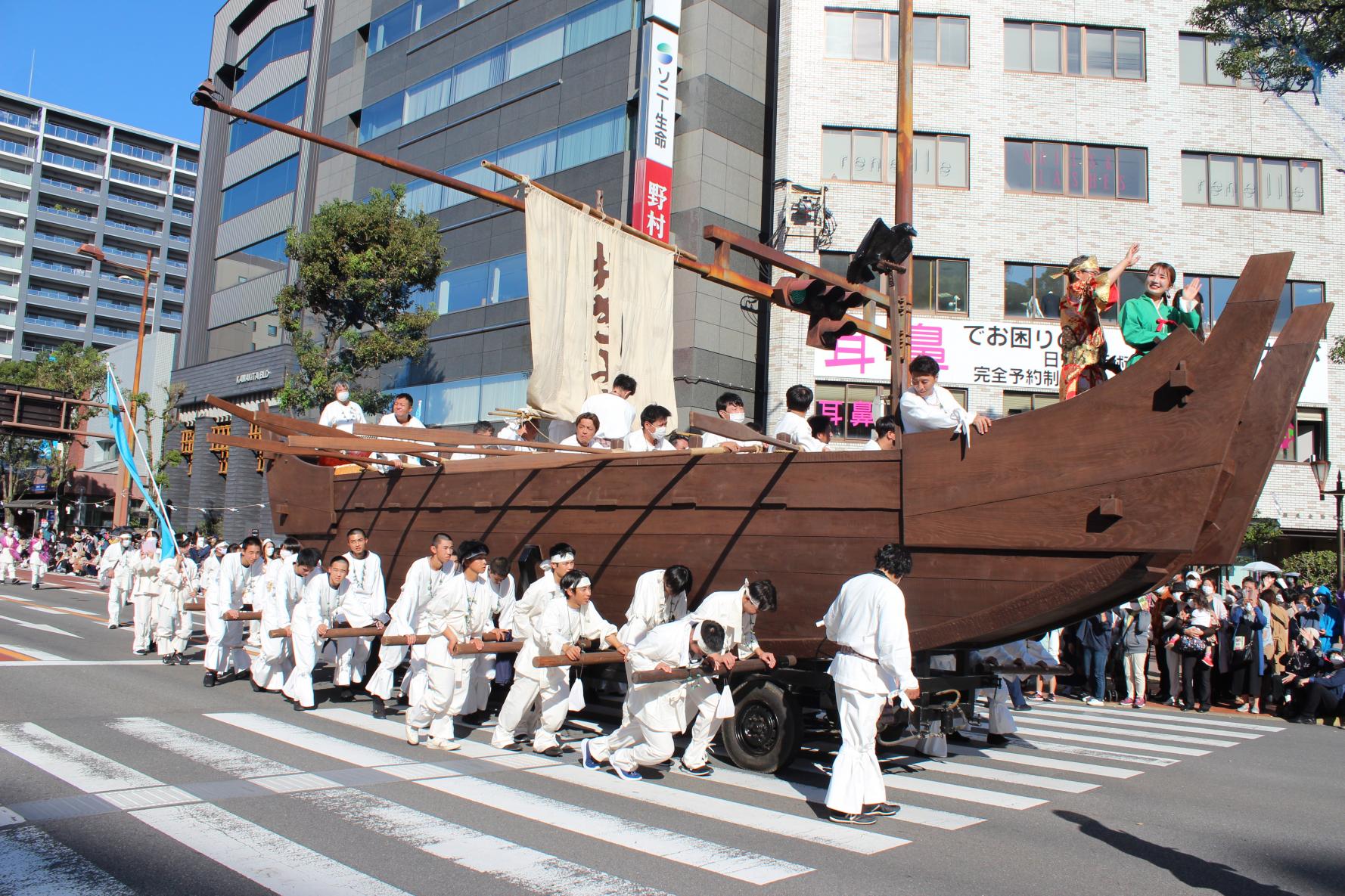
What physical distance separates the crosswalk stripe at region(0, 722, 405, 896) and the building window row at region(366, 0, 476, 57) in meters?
27.2

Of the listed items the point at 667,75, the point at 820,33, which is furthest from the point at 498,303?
the point at 820,33

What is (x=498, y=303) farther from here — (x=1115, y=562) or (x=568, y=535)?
(x=1115, y=562)

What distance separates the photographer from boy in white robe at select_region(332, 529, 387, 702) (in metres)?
9.92

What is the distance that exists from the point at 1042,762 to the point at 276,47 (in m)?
38.4

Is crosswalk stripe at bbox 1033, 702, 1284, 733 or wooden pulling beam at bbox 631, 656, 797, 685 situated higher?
wooden pulling beam at bbox 631, 656, 797, 685

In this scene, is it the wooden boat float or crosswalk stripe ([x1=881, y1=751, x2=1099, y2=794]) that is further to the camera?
crosswalk stripe ([x1=881, y1=751, x2=1099, y2=794])

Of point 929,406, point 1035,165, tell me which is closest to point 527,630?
point 929,406

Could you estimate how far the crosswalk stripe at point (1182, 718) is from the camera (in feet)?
36.2

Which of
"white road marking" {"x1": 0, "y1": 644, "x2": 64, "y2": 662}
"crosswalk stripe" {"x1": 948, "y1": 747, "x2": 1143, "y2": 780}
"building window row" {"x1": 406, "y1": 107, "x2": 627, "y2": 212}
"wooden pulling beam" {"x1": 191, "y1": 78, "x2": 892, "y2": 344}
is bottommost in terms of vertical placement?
"crosswalk stripe" {"x1": 948, "y1": 747, "x2": 1143, "y2": 780}

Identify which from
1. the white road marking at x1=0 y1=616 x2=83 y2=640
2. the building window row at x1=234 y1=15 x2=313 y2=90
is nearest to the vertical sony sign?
the white road marking at x1=0 y1=616 x2=83 y2=640

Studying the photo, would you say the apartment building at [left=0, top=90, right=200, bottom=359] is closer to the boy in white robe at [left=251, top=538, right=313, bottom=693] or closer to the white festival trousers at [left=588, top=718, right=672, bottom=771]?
the boy in white robe at [left=251, top=538, right=313, bottom=693]

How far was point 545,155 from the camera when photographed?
2567cm

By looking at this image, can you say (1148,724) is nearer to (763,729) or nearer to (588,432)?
(763,729)

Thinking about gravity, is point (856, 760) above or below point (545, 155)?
below
